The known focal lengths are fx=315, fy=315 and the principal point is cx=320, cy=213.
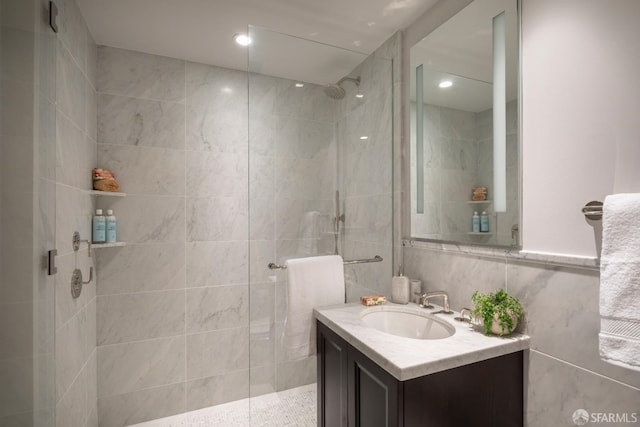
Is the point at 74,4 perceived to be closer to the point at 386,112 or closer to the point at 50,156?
the point at 50,156

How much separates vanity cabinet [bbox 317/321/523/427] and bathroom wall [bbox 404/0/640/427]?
100 mm

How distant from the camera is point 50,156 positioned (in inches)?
40.1

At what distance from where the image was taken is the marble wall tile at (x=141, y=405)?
207 centimetres

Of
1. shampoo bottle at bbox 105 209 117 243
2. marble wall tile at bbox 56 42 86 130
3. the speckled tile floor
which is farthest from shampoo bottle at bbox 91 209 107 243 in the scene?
the speckled tile floor

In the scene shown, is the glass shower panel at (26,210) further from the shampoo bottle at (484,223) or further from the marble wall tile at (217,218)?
the shampoo bottle at (484,223)

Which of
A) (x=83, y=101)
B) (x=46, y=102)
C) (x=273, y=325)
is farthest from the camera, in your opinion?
(x=83, y=101)

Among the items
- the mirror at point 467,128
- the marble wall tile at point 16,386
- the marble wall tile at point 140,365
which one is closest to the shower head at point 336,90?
the mirror at point 467,128

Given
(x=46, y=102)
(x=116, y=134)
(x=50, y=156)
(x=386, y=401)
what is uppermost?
(x=116, y=134)

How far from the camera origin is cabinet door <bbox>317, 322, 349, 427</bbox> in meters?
1.36

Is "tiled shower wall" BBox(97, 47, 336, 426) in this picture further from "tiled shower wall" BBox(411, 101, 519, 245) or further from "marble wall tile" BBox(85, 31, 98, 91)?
"tiled shower wall" BBox(411, 101, 519, 245)

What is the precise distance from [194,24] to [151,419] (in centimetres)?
257

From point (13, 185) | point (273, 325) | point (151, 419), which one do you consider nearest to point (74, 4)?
point (13, 185)

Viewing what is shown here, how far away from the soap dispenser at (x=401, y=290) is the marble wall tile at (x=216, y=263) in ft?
3.94

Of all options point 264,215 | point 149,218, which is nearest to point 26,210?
point 264,215
